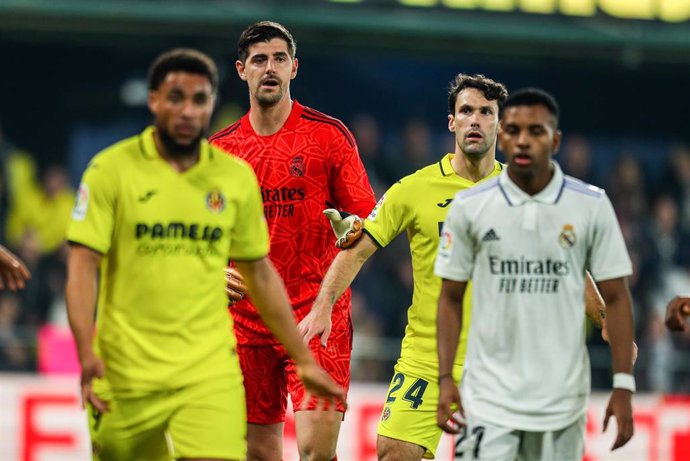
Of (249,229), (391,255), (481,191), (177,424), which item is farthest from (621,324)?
(391,255)

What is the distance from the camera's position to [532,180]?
634 centimetres

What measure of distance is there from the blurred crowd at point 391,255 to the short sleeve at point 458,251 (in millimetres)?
8906

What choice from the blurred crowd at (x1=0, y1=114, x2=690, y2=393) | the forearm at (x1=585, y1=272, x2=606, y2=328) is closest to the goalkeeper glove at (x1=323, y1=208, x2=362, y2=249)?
the forearm at (x1=585, y1=272, x2=606, y2=328)

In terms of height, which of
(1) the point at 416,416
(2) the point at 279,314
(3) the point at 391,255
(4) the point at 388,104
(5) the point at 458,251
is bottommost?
(1) the point at 416,416

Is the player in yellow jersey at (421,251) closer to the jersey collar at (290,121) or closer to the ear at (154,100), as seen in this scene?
the jersey collar at (290,121)

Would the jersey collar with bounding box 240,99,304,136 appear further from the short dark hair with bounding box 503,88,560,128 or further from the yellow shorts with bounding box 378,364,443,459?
the short dark hair with bounding box 503,88,560,128

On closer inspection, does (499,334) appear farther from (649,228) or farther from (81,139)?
(81,139)

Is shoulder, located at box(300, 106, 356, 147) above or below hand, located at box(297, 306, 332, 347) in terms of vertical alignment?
above

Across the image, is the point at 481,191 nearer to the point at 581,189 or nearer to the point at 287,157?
the point at 581,189

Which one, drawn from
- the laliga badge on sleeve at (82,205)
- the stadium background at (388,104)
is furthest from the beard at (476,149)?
the stadium background at (388,104)

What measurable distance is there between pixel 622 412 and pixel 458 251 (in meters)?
0.94

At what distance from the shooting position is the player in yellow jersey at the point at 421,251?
8.13 m

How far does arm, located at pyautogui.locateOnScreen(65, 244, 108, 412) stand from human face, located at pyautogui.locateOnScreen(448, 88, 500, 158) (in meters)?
2.75

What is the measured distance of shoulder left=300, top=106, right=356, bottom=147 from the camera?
862 centimetres
